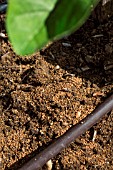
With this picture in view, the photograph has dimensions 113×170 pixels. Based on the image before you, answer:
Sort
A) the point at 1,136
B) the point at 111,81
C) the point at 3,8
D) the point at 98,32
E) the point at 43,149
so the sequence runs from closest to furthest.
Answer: the point at 43,149 → the point at 1,136 → the point at 111,81 → the point at 98,32 → the point at 3,8

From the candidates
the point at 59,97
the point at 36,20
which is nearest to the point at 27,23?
the point at 36,20

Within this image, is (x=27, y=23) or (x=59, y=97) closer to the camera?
(x=27, y=23)

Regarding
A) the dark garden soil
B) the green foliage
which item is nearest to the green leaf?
the green foliage

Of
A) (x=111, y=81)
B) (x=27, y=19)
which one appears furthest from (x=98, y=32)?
(x=27, y=19)

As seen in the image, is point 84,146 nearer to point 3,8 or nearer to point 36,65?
point 36,65

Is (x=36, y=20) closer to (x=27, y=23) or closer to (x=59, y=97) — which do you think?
(x=27, y=23)

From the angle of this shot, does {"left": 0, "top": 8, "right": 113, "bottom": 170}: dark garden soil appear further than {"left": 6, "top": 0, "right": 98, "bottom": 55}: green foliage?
Yes

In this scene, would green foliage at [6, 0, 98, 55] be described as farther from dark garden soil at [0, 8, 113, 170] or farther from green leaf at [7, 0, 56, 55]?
dark garden soil at [0, 8, 113, 170]
